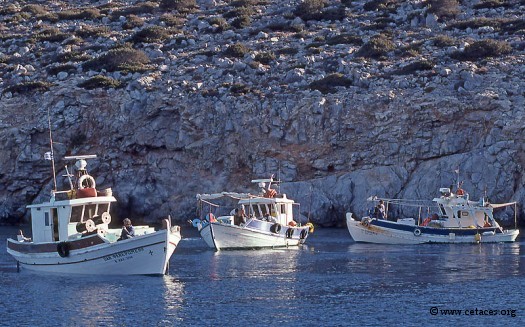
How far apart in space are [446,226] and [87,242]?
2218cm

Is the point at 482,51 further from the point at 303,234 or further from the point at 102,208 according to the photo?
the point at 102,208

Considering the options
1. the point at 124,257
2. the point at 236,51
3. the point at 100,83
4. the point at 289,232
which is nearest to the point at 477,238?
the point at 289,232

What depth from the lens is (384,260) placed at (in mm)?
43812

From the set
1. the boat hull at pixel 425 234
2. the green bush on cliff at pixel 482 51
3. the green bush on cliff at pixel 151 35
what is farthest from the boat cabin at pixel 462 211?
the green bush on cliff at pixel 151 35

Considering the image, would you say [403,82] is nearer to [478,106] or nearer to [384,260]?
[478,106]

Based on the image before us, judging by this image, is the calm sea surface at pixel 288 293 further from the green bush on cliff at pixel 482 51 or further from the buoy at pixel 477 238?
the green bush on cliff at pixel 482 51

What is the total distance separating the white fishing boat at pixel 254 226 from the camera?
4941 centimetres

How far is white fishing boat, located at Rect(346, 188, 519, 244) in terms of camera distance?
52156 millimetres

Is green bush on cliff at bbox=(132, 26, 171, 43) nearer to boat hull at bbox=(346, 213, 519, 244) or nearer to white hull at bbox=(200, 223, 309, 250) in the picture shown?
boat hull at bbox=(346, 213, 519, 244)

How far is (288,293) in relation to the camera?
3375 centimetres

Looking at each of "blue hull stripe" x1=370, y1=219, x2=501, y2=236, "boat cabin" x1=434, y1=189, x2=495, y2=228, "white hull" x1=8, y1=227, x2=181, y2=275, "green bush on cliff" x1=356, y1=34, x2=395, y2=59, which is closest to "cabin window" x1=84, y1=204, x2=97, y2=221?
"white hull" x1=8, y1=227, x2=181, y2=275

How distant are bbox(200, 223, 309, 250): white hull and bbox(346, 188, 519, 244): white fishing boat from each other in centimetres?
494

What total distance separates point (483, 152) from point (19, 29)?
45137 mm

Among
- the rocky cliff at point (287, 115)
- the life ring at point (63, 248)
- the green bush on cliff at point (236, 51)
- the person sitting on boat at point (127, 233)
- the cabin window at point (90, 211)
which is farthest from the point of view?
the green bush on cliff at point (236, 51)
